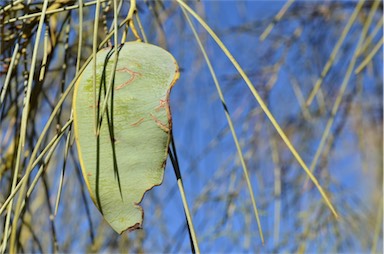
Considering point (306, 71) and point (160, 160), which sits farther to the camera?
point (306, 71)

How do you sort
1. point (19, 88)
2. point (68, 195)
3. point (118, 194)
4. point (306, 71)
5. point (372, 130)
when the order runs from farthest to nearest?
point (372, 130) → point (306, 71) → point (68, 195) → point (19, 88) → point (118, 194)

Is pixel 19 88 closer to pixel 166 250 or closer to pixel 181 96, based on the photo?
pixel 166 250

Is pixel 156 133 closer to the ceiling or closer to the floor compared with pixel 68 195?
closer to the ceiling

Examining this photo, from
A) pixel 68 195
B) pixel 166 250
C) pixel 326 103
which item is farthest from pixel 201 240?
pixel 326 103

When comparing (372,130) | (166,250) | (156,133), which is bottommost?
(372,130)

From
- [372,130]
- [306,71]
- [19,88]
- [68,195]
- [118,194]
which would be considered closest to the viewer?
[118,194]

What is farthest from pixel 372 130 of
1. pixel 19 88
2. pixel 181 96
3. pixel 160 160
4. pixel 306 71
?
pixel 160 160
